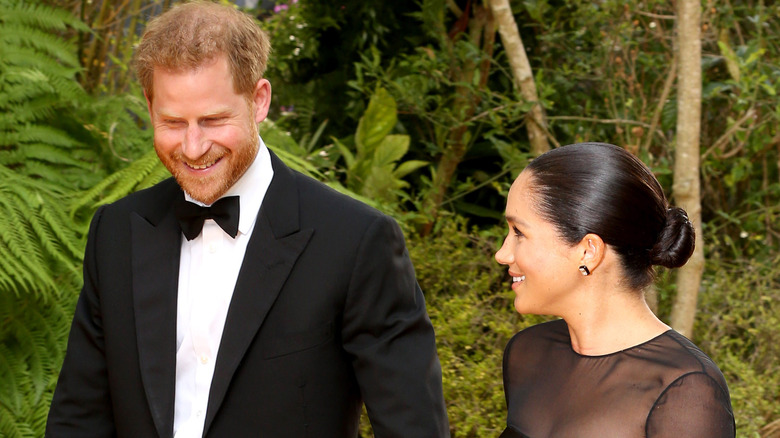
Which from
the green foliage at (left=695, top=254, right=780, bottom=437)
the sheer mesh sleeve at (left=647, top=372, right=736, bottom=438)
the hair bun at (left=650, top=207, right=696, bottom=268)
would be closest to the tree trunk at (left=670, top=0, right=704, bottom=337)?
the green foliage at (left=695, top=254, right=780, bottom=437)

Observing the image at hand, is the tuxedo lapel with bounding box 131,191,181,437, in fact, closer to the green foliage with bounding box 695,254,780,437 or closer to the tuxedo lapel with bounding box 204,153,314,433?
the tuxedo lapel with bounding box 204,153,314,433

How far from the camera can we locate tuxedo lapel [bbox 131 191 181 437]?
6.15 ft

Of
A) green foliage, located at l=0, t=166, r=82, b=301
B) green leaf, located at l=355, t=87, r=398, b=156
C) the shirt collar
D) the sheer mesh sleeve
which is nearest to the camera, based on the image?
the sheer mesh sleeve

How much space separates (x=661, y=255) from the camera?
5.90 feet

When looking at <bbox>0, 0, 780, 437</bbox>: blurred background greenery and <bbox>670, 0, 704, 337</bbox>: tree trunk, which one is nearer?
<bbox>0, 0, 780, 437</bbox>: blurred background greenery

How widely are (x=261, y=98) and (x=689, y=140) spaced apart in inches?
90.6

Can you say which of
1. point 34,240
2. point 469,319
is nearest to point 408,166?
point 469,319

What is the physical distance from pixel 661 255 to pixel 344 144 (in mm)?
3685

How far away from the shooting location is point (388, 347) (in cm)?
186

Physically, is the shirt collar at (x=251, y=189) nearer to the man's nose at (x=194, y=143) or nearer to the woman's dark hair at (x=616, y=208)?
the man's nose at (x=194, y=143)

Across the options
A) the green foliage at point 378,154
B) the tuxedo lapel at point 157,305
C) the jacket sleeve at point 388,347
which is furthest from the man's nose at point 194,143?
the green foliage at point 378,154

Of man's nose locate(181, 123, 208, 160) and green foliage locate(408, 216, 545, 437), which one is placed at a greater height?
man's nose locate(181, 123, 208, 160)

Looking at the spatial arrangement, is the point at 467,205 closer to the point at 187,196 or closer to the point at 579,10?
the point at 579,10

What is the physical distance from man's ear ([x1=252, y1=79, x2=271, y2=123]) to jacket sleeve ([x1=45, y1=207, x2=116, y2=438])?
521 mm
